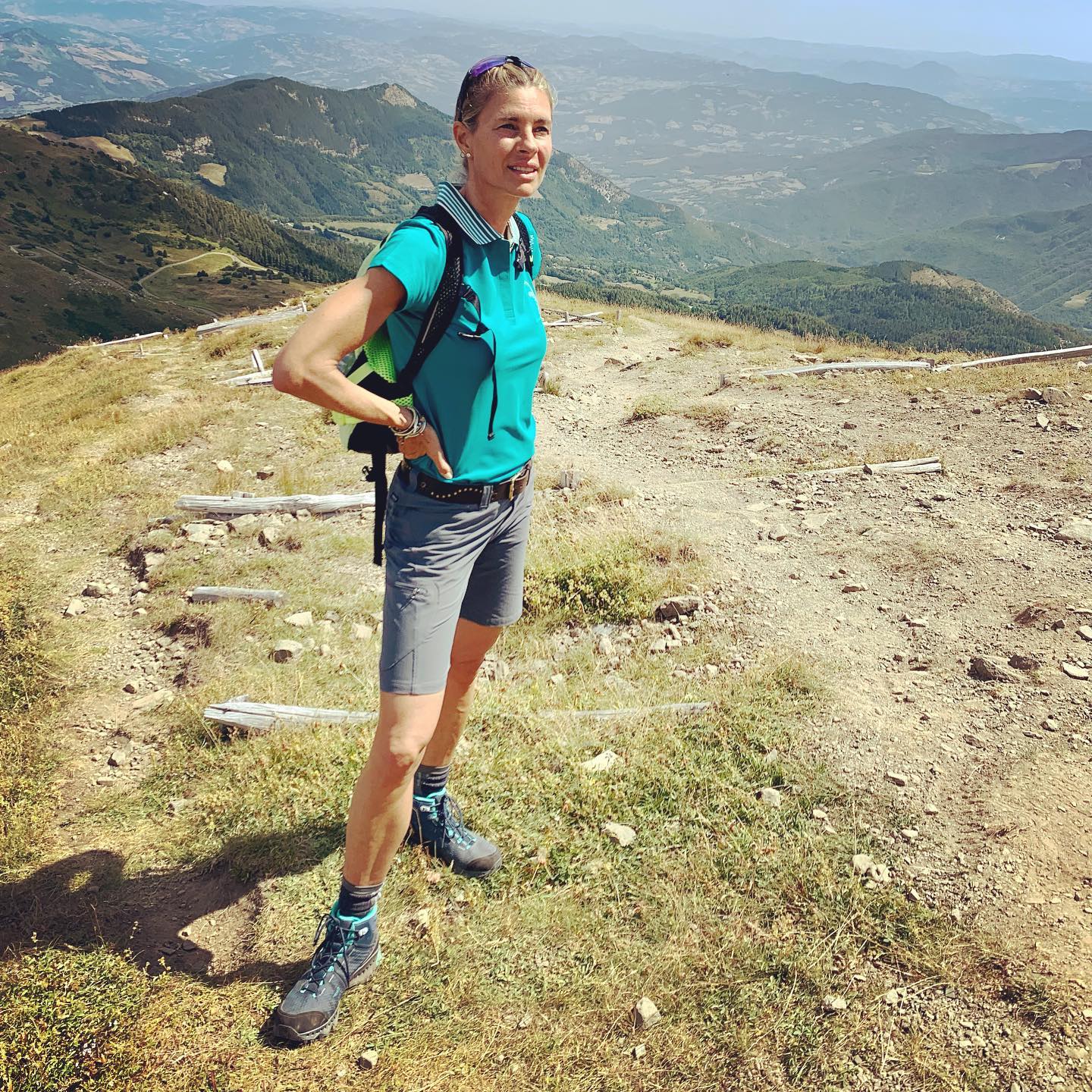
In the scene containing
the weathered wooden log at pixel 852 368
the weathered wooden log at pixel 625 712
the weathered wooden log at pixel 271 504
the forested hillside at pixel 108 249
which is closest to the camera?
the weathered wooden log at pixel 625 712

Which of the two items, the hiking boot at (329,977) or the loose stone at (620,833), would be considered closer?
the hiking boot at (329,977)

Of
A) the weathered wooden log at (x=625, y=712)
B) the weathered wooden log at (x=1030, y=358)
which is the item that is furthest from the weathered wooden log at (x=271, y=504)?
the weathered wooden log at (x=1030, y=358)

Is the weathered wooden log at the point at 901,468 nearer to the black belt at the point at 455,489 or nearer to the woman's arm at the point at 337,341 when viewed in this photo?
the black belt at the point at 455,489

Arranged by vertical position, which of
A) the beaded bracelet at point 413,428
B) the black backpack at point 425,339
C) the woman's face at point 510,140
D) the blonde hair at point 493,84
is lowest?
the beaded bracelet at point 413,428

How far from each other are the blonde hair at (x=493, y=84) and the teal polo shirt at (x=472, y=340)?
265 mm

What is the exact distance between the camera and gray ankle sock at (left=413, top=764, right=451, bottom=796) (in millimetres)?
3941

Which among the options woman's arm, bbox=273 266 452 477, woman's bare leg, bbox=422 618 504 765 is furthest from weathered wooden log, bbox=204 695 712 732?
woman's arm, bbox=273 266 452 477

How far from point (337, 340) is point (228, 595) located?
205 inches

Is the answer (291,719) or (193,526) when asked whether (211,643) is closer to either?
(291,719)

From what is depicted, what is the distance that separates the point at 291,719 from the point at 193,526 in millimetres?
4382

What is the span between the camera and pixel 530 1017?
3285 mm

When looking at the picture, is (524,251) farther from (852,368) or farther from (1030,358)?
(1030,358)

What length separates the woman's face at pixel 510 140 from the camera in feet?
8.64

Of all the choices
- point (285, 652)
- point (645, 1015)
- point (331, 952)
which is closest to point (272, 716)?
point (285, 652)
